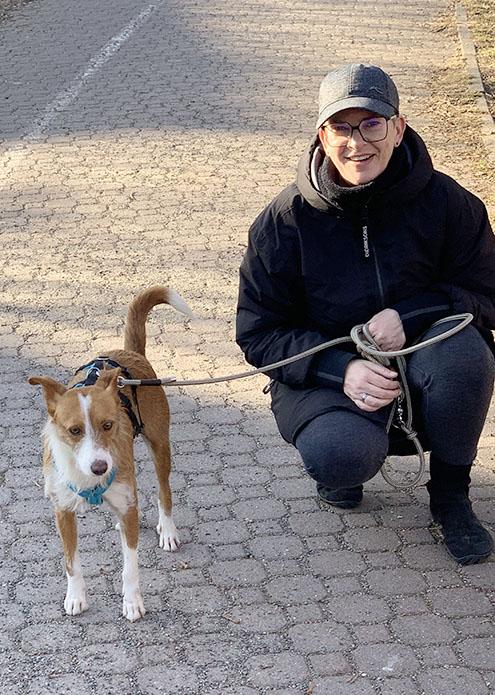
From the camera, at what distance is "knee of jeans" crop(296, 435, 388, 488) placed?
149 inches

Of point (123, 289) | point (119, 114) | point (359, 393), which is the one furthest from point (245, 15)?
point (359, 393)

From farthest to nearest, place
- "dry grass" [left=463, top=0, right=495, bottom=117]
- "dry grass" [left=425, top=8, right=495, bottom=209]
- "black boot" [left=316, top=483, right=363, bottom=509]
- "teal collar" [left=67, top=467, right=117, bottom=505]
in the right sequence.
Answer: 1. "dry grass" [left=463, top=0, right=495, bottom=117]
2. "dry grass" [left=425, top=8, right=495, bottom=209]
3. "black boot" [left=316, top=483, right=363, bottom=509]
4. "teal collar" [left=67, top=467, right=117, bottom=505]

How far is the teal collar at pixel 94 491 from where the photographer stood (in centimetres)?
361

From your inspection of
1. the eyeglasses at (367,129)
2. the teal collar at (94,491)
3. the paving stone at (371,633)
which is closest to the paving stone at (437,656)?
the paving stone at (371,633)

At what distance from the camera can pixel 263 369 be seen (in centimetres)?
400

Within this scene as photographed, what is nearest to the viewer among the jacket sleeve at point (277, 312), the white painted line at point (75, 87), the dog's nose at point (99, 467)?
the dog's nose at point (99, 467)

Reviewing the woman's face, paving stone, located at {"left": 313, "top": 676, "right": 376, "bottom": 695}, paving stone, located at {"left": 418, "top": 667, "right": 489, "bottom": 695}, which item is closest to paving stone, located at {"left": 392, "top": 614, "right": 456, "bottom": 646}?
paving stone, located at {"left": 418, "top": 667, "right": 489, "bottom": 695}

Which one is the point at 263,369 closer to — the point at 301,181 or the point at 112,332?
the point at 301,181

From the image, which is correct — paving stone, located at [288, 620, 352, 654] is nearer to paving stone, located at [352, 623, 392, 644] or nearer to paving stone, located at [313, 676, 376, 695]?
paving stone, located at [352, 623, 392, 644]

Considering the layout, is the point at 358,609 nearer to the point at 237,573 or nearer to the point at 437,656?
the point at 437,656

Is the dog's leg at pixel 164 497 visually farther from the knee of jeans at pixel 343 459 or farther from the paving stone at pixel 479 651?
the paving stone at pixel 479 651

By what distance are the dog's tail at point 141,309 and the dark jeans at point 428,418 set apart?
0.77 meters

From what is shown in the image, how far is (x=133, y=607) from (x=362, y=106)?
193cm

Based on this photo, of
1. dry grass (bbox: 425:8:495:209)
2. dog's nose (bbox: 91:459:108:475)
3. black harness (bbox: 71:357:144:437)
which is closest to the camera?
dog's nose (bbox: 91:459:108:475)
